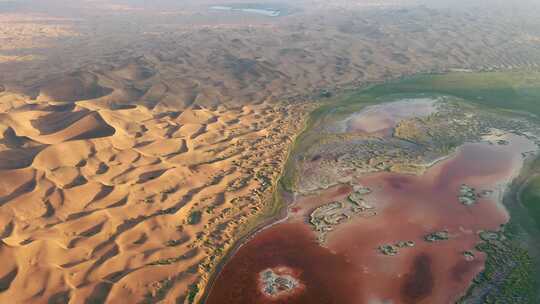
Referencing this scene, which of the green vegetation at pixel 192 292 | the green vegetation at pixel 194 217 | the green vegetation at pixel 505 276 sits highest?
the green vegetation at pixel 505 276

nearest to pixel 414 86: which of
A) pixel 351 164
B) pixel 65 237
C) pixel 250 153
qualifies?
pixel 351 164

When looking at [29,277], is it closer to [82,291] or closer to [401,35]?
[82,291]

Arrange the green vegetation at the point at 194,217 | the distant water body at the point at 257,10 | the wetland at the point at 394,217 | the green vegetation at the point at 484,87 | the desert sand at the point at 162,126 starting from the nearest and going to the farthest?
the wetland at the point at 394,217
the desert sand at the point at 162,126
the green vegetation at the point at 194,217
the green vegetation at the point at 484,87
the distant water body at the point at 257,10

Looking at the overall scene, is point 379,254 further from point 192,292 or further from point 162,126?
point 162,126

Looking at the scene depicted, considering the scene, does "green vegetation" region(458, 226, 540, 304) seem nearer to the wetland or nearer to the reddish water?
the wetland

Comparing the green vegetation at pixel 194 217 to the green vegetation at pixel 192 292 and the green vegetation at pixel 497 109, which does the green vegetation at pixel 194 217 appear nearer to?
the green vegetation at pixel 192 292

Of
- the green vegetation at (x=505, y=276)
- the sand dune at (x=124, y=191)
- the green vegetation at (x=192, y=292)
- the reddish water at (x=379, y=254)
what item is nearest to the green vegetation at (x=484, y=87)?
the sand dune at (x=124, y=191)

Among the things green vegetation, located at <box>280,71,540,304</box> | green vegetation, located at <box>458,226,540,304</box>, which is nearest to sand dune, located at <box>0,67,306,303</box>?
green vegetation, located at <box>280,71,540,304</box>
